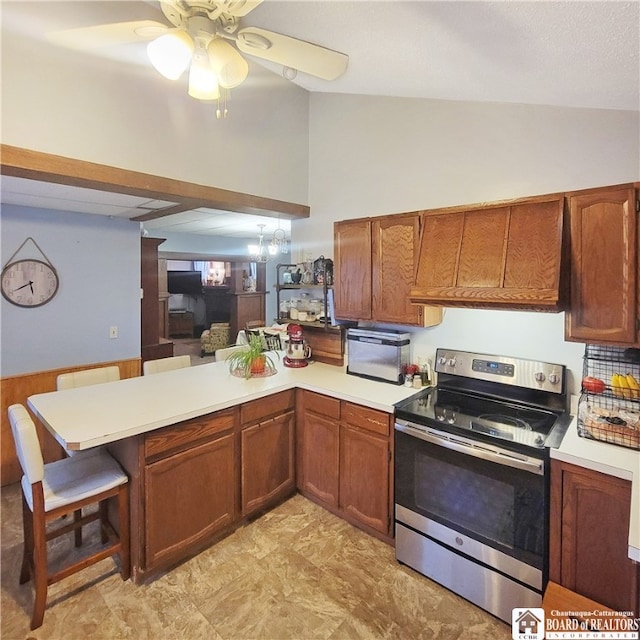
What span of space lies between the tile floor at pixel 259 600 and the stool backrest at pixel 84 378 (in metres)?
0.96

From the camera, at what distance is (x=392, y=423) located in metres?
2.19

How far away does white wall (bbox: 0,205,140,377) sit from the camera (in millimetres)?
3082

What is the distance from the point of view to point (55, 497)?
1789mm

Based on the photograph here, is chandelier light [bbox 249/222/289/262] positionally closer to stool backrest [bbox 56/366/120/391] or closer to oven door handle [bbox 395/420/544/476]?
stool backrest [bbox 56/366/120/391]

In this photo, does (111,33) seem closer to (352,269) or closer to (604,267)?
(352,269)

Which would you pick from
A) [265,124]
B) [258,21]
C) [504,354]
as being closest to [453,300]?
[504,354]

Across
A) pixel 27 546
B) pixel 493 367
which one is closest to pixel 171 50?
pixel 493 367

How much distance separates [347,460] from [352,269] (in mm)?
1324

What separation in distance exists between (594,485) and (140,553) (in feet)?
7.15

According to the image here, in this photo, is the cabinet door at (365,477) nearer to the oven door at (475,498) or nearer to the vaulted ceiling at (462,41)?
the oven door at (475,498)

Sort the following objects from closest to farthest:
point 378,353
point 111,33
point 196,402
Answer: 1. point 111,33
2. point 196,402
3. point 378,353

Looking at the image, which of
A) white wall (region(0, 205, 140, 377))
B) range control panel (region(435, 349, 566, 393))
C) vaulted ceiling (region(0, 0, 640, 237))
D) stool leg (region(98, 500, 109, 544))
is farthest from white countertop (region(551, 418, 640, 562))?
white wall (region(0, 205, 140, 377))

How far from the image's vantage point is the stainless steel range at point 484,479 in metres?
1.71

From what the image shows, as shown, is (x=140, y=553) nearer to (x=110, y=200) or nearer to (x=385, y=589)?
(x=385, y=589)
